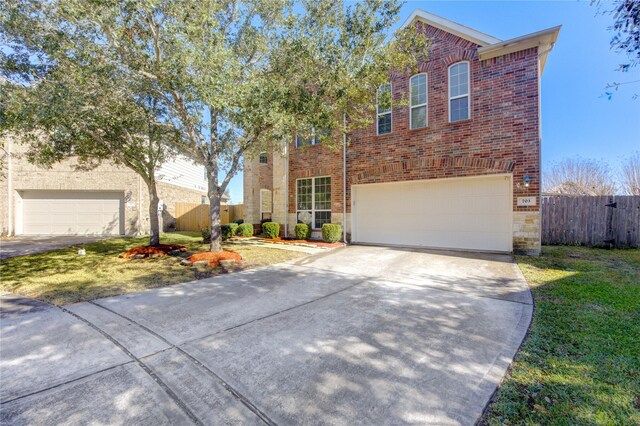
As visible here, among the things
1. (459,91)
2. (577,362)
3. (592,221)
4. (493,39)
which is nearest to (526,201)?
(459,91)

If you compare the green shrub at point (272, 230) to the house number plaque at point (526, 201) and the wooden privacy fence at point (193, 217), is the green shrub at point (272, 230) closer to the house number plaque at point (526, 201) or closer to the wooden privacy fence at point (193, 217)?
the wooden privacy fence at point (193, 217)

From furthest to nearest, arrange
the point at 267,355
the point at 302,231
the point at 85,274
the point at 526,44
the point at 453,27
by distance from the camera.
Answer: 1. the point at 302,231
2. the point at 453,27
3. the point at 526,44
4. the point at 85,274
5. the point at 267,355

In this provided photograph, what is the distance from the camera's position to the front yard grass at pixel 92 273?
5358mm

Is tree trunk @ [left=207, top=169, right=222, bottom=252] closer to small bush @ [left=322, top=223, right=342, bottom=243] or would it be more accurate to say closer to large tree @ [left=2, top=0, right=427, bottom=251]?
large tree @ [left=2, top=0, right=427, bottom=251]

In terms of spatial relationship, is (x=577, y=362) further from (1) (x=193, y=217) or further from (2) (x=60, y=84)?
(1) (x=193, y=217)

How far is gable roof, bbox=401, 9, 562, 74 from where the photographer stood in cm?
799

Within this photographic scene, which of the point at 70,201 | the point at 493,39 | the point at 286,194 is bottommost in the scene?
the point at 70,201

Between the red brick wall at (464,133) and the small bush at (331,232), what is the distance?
94cm

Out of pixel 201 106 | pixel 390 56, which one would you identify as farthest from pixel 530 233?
pixel 201 106

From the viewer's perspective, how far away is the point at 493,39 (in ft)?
28.3

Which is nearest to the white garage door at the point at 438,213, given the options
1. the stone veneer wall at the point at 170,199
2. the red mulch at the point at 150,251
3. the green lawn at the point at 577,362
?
the green lawn at the point at 577,362

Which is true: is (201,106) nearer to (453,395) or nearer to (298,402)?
(298,402)

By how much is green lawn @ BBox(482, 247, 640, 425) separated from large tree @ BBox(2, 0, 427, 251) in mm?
5734

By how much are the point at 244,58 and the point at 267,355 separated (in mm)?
7568
